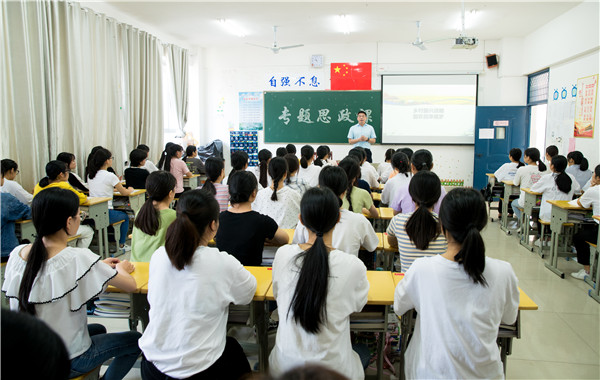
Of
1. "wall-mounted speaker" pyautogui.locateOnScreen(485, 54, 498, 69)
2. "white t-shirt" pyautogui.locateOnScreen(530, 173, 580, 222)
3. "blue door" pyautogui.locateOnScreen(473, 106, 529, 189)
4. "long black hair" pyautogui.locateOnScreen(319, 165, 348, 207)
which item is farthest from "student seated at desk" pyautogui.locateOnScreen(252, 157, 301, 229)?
"wall-mounted speaker" pyautogui.locateOnScreen(485, 54, 498, 69)

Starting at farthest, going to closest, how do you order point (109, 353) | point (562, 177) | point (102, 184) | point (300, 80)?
point (300, 80)
point (102, 184)
point (562, 177)
point (109, 353)

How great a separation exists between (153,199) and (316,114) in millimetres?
6518

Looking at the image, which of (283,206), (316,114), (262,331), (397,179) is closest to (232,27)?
(316,114)

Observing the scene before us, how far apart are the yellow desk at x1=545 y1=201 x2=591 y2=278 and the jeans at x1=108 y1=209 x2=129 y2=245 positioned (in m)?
4.36

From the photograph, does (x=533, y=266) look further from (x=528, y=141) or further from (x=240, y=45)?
(x=240, y=45)

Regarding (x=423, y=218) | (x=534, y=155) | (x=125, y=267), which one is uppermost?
(x=534, y=155)

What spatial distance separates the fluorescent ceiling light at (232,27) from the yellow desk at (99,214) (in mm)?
4051

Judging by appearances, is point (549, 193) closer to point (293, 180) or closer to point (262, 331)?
point (293, 180)

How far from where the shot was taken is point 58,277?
1.57m

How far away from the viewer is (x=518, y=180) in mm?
5340

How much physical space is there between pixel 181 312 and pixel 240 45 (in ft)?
26.3

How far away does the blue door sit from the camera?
8156mm

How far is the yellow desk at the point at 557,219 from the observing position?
3.80 m

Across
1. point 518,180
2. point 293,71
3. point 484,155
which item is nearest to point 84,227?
point 518,180
